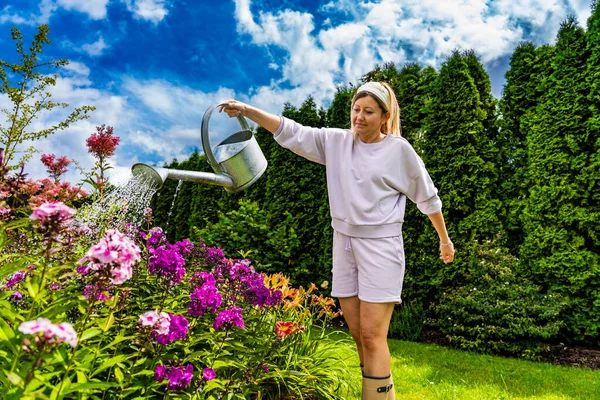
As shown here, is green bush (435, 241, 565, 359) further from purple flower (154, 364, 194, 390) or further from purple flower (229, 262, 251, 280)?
purple flower (154, 364, 194, 390)

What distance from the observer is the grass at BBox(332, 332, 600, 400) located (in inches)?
126

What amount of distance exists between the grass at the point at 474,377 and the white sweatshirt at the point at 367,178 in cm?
115

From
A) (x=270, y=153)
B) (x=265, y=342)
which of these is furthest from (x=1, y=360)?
(x=270, y=153)

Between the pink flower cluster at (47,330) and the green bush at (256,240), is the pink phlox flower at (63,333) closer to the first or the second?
the pink flower cluster at (47,330)

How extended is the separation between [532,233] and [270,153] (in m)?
3.97

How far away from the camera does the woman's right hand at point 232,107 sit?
2.24 metres

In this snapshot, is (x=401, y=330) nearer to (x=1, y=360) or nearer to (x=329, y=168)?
(x=329, y=168)

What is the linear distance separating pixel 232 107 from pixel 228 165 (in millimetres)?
298

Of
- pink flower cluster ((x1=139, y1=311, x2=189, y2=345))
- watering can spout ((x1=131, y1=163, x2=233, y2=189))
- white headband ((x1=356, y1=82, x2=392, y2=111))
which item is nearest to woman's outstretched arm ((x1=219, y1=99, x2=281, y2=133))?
watering can spout ((x1=131, y1=163, x2=233, y2=189))

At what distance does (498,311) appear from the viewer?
466cm

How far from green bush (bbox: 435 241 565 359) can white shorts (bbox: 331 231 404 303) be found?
2.94 meters

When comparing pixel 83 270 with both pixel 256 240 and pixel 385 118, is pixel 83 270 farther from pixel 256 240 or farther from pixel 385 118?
pixel 256 240

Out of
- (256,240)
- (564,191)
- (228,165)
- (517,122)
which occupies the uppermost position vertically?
(517,122)

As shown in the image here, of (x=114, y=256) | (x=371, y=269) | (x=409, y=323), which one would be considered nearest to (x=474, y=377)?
(x=409, y=323)
